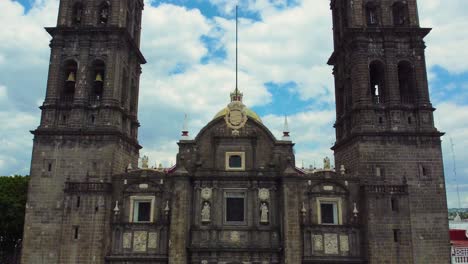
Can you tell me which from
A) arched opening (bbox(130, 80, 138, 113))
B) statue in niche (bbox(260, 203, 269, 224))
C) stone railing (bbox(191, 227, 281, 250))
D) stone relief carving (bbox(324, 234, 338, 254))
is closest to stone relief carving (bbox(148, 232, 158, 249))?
stone railing (bbox(191, 227, 281, 250))

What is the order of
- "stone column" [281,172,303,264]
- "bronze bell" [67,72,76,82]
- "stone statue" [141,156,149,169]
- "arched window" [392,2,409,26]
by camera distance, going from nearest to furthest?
"stone column" [281,172,303,264]
"stone statue" [141,156,149,169]
"bronze bell" [67,72,76,82]
"arched window" [392,2,409,26]

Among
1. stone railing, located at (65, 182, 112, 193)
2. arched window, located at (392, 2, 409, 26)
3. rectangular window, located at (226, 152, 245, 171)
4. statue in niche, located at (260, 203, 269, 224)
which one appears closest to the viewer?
statue in niche, located at (260, 203, 269, 224)

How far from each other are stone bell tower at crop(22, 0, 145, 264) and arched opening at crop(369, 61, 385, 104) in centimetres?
1937

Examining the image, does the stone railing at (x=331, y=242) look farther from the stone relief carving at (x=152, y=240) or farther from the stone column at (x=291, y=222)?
the stone relief carving at (x=152, y=240)

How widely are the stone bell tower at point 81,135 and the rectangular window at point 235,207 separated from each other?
27.1ft

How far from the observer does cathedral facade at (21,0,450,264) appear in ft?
104

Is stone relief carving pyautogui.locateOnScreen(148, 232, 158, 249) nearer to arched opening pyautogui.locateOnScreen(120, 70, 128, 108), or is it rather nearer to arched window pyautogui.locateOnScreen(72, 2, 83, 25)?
arched opening pyautogui.locateOnScreen(120, 70, 128, 108)

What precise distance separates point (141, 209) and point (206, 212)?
4732mm

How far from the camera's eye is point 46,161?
33.5 metres

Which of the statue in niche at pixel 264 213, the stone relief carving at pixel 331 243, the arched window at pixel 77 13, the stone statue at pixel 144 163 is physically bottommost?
the stone relief carving at pixel 331 243

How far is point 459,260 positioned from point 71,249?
29.0 m

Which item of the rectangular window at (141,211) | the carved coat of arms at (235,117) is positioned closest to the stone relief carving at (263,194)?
the carved coat of arms at (235,117)

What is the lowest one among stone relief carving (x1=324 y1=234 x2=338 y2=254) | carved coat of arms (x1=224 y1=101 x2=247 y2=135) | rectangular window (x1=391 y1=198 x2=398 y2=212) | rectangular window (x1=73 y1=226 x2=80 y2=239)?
stone relief carving (x1=324 y1=234 x2=338 y2=254)

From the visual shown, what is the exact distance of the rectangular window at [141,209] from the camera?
32875 millimetres
